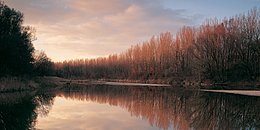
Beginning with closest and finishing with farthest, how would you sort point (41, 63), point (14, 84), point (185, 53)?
point (14, 84), point (41, 63), point (185, 53)

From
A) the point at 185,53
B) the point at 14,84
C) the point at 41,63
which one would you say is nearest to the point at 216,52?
the point at 185,53

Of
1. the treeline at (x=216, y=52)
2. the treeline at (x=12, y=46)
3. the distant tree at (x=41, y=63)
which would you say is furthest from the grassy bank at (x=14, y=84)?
the treeline at (x=216, y=52)

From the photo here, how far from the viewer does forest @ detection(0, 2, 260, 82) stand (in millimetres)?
30922

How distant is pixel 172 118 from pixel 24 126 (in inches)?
243

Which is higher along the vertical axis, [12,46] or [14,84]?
[12,46]

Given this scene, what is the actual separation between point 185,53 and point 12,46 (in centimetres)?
4015

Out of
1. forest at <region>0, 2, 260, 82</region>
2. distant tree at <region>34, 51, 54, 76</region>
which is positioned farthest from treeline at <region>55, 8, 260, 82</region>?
distant tree at <region>34, 51, 54, 76</region>

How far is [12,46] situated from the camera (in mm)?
27609

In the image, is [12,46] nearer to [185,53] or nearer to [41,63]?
[41,63]

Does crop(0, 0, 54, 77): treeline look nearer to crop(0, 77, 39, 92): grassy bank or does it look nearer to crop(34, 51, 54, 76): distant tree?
crop(0, 77, 39, 92): grassy bank

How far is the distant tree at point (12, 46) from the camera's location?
1086 inches

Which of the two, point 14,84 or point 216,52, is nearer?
point 14,84

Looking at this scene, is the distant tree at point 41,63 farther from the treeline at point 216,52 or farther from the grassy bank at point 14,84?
the treeline at point 216,52

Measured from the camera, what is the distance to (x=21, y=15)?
114 feet
